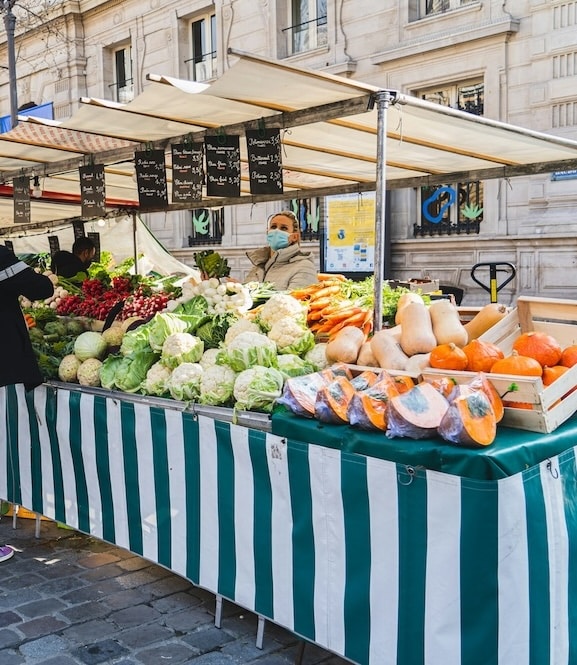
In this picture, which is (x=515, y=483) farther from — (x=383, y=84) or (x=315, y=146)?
(x=383, y=84)

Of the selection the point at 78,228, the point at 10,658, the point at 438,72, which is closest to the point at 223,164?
the point at 10,658

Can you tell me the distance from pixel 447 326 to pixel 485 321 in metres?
0.44

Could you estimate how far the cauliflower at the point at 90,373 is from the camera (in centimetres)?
466

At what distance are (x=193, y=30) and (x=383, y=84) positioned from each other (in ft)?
21.3

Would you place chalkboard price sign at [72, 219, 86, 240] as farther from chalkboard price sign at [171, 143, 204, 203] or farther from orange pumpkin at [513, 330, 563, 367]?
orange pumpkin at [513, 330, 563, 367]

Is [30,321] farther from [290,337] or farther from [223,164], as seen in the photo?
[290,337]

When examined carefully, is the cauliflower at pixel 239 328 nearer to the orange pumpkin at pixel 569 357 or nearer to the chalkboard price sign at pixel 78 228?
the orange pumpkin at pixel 569 357

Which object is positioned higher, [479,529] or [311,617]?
[479,529]

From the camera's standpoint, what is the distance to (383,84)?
47.2 ft

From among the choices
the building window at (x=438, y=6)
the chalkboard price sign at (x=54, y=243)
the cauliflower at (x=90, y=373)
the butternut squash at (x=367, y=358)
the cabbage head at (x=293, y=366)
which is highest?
the building window at (x=438, y=6)

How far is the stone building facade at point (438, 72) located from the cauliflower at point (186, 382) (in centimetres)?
930

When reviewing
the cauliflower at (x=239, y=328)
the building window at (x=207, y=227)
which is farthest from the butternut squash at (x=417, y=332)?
the building window at (x=207, y=227)

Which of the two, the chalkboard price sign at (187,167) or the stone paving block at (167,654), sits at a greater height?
the chalkboard price sign at (187,167)

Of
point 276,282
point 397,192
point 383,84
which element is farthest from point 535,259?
point 276,282
